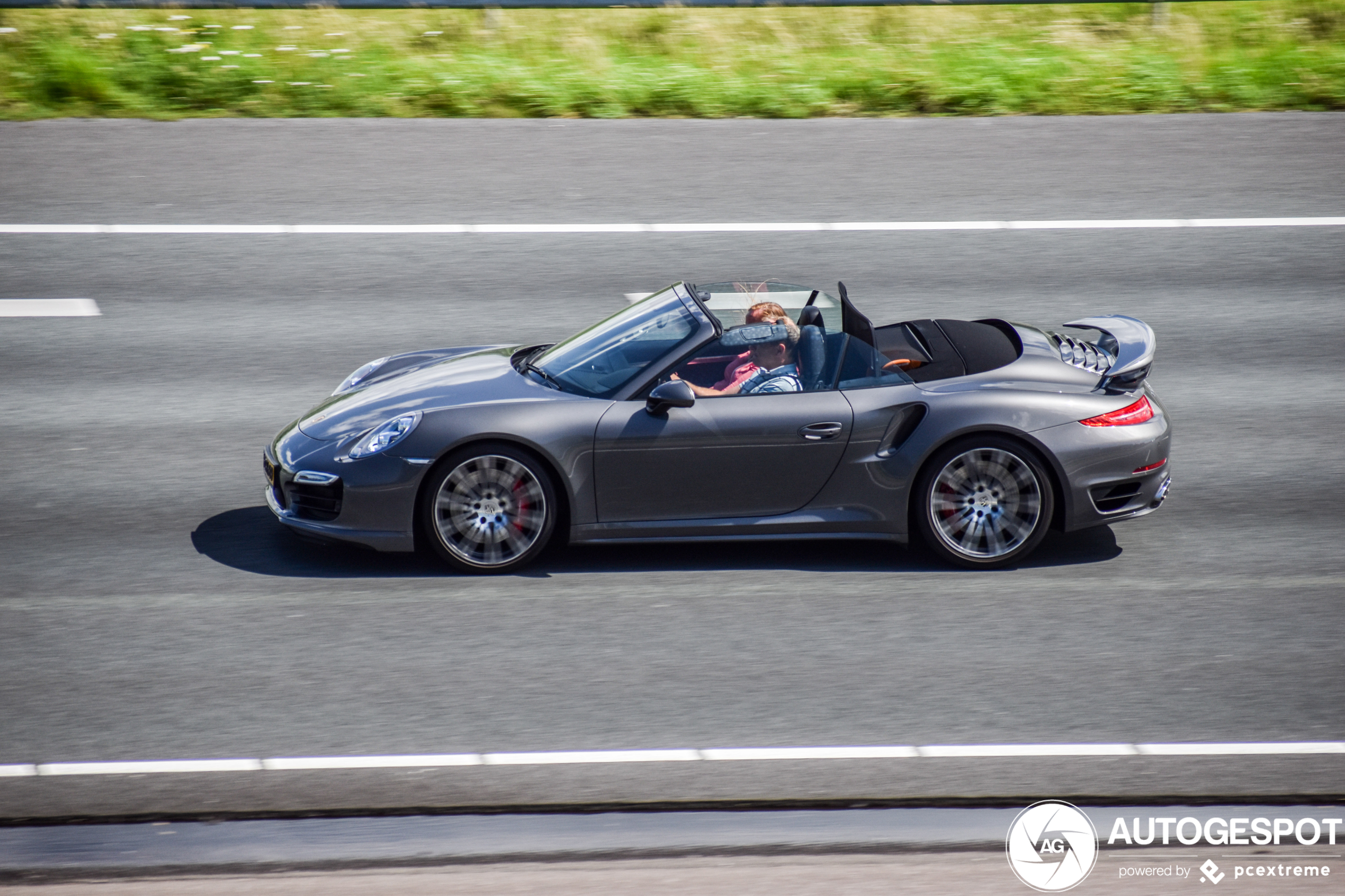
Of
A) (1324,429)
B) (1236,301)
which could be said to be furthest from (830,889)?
(1236,301)

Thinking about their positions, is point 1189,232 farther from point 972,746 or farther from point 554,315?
point 972,746

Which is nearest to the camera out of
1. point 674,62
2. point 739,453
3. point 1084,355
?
point 739,453

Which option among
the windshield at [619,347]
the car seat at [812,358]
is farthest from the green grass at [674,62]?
the car seat at [812,358]

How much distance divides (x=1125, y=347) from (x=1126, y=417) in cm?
50

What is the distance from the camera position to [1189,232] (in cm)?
1197

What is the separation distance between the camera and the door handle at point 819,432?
731 cm

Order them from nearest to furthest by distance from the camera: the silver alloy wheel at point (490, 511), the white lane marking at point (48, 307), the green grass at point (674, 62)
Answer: the silver alloy wheel at point (490, 511), the white lane marking at point (48, 307), the green grass at point (674, 62)

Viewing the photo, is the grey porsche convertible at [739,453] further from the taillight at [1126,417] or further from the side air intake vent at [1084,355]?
the side air intake vent at [1084,355]

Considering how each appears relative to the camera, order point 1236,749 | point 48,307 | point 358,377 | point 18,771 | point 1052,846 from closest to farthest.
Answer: point 1052,846, point 18,771, point 1236,749, point 358,377, point 48,307

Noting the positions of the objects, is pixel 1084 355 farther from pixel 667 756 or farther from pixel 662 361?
pixel 667 756

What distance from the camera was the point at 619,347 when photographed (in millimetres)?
7773

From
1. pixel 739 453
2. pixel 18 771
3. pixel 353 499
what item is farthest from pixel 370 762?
pixel 739 453

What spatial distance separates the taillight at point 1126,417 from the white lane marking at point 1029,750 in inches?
84.0

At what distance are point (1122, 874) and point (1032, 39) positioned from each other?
490 inches
